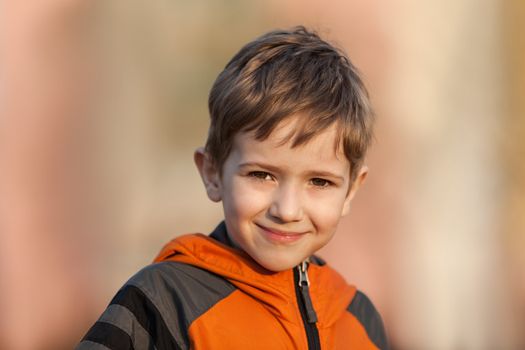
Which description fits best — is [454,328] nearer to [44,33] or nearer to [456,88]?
[456,88]

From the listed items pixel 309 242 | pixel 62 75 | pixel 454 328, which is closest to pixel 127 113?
pixel 62 75

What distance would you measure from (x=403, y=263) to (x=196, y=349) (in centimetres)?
230

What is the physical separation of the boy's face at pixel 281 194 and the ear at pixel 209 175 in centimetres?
2

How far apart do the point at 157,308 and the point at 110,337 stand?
0.12m

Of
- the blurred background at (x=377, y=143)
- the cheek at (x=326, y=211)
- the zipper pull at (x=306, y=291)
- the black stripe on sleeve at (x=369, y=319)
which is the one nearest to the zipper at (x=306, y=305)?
the zipper pull at (x=306, y=291)

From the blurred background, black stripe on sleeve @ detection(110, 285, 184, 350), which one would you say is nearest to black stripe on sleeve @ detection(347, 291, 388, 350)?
black stripe on sleeve @ detection(110, 285, 184, 350)

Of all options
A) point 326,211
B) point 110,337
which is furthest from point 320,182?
point 110,337

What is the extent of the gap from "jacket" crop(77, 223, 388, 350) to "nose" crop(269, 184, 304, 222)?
0.17 m

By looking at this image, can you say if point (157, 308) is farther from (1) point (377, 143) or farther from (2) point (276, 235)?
(1) point (377, 143)

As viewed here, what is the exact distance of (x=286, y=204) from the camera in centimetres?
182

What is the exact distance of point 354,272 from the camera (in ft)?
12.8

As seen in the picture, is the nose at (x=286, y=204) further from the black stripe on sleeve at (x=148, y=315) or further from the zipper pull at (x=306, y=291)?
the black stripe on sleeve at (x=148, y=315)

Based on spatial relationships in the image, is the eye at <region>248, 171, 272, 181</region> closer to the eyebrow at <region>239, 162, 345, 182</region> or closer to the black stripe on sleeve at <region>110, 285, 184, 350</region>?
the eyebrow at <region>239, 162, 345, 182</region>

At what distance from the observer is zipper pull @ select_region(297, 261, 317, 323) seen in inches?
76.4
